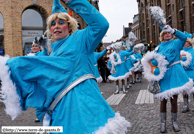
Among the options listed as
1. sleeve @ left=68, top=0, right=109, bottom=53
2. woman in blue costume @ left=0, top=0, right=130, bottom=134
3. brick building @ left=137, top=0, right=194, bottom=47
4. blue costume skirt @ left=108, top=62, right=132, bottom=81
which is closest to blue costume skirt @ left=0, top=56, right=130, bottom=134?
woman in blue costume @ left=0, top=0, right=130, bottom=134

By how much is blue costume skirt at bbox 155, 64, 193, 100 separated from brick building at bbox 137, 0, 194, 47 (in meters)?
11.9

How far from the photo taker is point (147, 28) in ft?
142

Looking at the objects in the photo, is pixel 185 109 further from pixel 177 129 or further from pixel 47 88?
pixel 47 88

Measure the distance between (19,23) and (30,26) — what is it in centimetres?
99

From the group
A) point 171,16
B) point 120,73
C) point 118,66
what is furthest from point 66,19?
point 171,16

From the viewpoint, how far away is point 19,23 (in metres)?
16.0

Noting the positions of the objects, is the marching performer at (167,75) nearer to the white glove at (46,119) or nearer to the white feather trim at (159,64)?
the white feather trim at (159,64)

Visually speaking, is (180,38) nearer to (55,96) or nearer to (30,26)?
(55,96)

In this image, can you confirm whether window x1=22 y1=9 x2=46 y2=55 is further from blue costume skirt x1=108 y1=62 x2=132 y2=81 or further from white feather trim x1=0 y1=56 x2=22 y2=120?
white feather trim x1=0 y1=56 x2=22 y2=120

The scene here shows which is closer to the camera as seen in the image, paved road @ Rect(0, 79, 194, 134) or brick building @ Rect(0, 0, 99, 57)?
paved road @ Rect(0, 79, 194, 134)

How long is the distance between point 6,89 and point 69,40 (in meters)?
0.72

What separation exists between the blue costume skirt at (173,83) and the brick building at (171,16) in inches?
470

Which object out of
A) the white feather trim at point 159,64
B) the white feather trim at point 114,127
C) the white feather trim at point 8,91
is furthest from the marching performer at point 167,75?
the white feather trim at point 8,91

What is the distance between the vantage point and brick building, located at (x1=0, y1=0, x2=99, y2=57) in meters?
15.6
